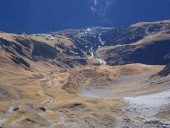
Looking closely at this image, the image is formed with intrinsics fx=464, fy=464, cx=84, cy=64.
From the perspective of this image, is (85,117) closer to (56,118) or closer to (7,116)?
(56,118)

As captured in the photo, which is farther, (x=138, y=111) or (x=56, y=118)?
(x=138, y=111)

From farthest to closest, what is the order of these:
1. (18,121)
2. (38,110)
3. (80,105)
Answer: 1. (80,105)
2. (38,110)
3. (18,121)

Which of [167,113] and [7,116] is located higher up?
[167,113]

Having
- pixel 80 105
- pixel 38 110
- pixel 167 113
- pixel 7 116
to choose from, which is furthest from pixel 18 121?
pixel 167 113

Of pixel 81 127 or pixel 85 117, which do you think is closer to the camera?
pixel 81 127

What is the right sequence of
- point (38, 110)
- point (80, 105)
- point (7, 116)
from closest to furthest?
point (7, 116), point (38, 110), point (80, 105)

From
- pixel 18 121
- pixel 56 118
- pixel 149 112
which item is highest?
pixel 149 112

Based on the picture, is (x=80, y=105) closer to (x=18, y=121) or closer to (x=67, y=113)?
(x=67, y=113)

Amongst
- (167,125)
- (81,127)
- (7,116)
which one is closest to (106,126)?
(81,127)

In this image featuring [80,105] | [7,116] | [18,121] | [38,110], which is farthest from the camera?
[80,105]
